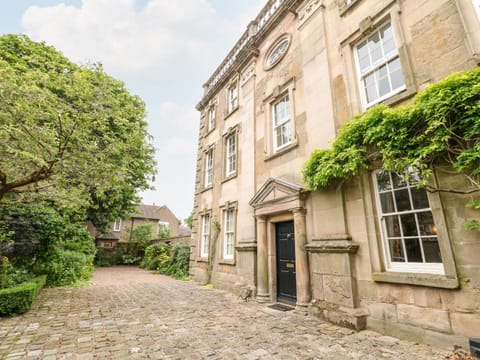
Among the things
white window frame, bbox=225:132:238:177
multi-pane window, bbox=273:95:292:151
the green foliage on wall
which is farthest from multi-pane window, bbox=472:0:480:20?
the green foliage on wall

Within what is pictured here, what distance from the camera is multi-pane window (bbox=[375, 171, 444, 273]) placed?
3994mm

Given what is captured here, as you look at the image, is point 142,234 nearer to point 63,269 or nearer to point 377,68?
point 63,269

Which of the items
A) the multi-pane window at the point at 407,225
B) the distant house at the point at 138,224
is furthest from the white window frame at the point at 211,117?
the distant house at the point at 138,224

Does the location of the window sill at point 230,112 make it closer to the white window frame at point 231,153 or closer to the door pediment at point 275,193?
the white window frame at point 231,153

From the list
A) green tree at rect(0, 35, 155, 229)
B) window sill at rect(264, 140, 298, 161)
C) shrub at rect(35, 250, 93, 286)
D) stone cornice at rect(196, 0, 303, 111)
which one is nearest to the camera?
green tree at rect(0, 35, 155, 229)

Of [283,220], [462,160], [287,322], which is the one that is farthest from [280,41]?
[287,322]

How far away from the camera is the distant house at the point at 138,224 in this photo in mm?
27750

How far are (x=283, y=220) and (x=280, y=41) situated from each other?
279 inches

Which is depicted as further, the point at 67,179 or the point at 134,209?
the point at 134,209

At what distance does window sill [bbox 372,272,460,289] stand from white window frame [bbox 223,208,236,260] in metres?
5.95

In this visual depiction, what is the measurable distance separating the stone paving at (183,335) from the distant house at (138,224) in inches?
652

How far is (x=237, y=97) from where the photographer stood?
11070 millimetres

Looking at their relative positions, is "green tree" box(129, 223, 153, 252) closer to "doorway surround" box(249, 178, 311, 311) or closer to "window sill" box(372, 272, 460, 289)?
"doorway surround" box(249, 178, 311, 311)

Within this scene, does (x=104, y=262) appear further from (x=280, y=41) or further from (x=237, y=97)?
(x=280, y=41)
